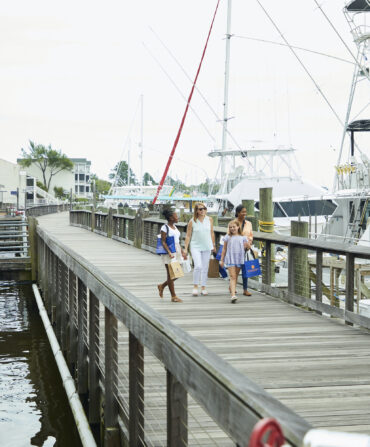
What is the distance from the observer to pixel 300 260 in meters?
10.9

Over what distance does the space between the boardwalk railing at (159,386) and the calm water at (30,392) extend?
1052mm

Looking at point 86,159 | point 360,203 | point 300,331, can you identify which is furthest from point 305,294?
point 86,159

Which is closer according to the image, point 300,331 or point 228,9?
point 300,331

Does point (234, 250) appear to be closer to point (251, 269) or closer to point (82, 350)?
point (251, 269)

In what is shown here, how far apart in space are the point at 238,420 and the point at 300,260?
8424mm

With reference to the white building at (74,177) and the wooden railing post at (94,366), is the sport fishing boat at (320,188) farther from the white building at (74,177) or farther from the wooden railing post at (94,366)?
the white building at (74,177)

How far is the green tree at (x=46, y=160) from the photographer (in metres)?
156

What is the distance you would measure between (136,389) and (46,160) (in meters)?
155

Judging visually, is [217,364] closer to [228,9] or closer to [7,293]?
[7,293]

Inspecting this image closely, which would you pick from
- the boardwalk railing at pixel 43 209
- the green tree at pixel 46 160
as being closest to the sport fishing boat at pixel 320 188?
the boardwalk railing at pixel 43 209

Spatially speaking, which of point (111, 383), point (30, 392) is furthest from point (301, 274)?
point (111, 383)

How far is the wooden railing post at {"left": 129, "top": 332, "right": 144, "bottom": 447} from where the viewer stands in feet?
16.9

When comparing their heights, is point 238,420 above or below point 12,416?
above

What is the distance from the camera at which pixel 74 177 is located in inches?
6703
